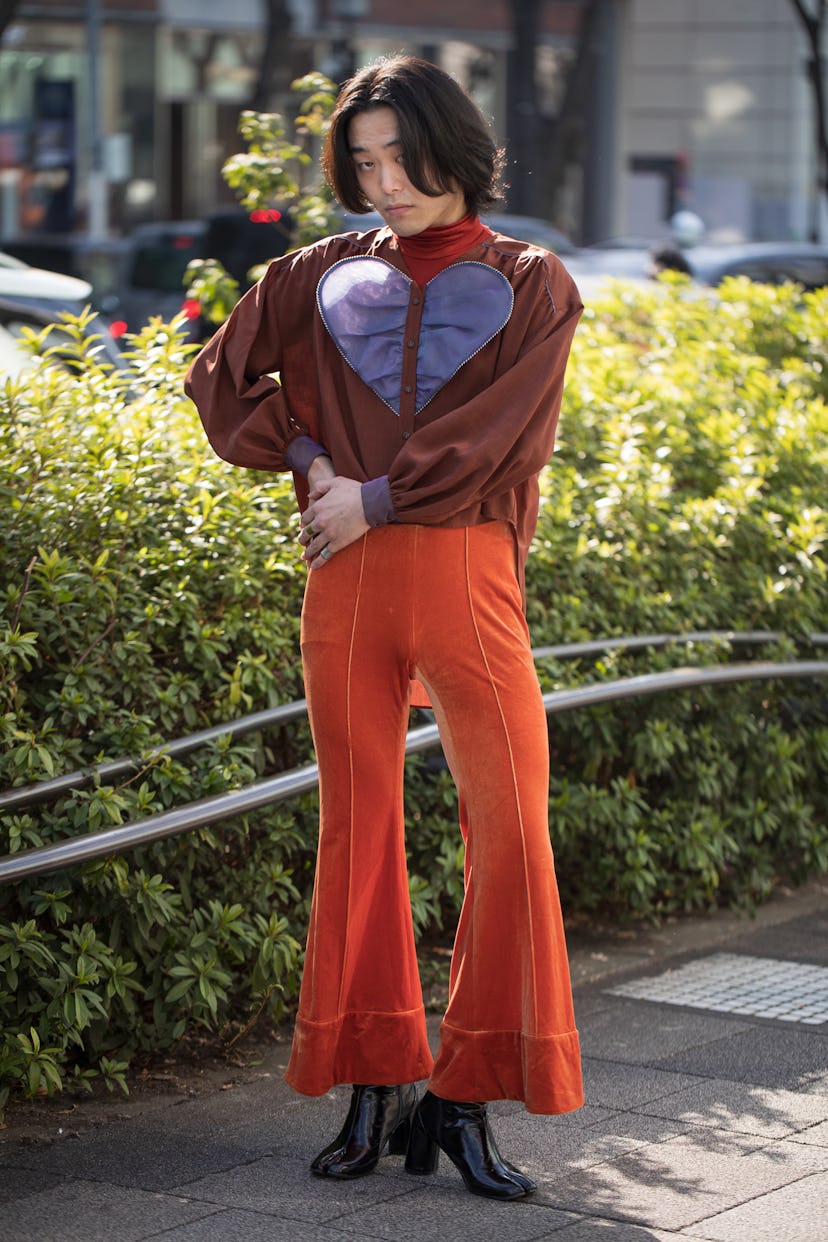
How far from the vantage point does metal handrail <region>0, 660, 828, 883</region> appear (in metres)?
3.82

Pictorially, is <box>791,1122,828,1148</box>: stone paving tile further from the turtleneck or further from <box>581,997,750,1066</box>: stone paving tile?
the turtleneck

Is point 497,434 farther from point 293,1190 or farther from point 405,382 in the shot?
point 293,1190

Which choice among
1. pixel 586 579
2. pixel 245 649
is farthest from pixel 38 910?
pixel 586 579

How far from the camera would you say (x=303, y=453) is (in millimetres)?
3678

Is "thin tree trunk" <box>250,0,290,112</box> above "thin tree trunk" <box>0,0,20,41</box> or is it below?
above

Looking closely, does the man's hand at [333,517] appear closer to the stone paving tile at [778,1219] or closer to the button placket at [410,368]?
the button placket at [410,368]

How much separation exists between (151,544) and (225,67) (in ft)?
111

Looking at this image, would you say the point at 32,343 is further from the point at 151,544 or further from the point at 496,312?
the point at 496,312

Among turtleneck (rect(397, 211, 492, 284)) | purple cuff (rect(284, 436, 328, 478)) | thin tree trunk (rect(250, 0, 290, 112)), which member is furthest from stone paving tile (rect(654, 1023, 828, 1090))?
thin tree trunk (rect(250, 0, 290, 112))

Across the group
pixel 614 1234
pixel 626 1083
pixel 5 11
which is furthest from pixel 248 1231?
pixel 5 11

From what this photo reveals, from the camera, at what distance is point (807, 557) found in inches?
239

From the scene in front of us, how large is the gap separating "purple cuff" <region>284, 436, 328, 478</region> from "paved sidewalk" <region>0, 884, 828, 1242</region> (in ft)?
4.29

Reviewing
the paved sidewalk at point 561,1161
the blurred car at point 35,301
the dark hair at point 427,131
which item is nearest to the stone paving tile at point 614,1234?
the paved sidewalk at point 561,1161

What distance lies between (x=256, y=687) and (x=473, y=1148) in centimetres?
131
